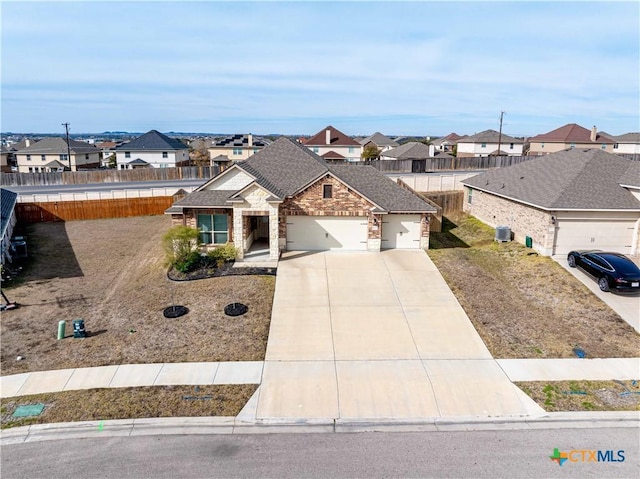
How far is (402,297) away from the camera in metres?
18.9

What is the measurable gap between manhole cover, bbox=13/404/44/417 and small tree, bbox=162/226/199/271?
10104 mm

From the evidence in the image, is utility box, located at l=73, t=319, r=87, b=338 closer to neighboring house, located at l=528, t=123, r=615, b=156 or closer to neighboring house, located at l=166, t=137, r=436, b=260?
neighboring house, located at l=166, t=137, r=436, b=260

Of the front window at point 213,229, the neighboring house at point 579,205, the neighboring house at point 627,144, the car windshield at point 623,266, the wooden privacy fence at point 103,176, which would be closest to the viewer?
the car windshield at point 623,266

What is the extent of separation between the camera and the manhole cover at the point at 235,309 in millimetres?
17384

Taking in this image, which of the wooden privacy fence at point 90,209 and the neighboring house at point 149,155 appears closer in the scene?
the wooden privacy fence at point 90,209

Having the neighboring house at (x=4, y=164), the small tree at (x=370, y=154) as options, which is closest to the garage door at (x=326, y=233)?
the small tree at (x=370, y=154)

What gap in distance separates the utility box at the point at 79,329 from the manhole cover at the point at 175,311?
283 centimetres

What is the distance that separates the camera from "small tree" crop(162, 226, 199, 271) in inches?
867

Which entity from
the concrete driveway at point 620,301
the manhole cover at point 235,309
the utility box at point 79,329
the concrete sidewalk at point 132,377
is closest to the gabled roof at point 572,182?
the concrete driveway at point 620,301

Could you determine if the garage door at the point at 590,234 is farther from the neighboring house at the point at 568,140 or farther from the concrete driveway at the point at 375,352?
the neighboring house at the point at 568,140

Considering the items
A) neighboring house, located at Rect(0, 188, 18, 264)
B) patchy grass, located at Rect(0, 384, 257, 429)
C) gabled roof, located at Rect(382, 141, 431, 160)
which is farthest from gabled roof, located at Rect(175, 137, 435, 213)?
gabled roof, located at Rect(382, 141, 431, 160)

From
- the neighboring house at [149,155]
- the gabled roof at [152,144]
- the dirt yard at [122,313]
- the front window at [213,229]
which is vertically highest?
the gabled roof at [152,144]

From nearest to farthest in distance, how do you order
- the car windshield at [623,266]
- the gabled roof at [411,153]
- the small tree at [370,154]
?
the car windshield at [623,266], the gabled roof at [411,153], the small tree at [370,154]

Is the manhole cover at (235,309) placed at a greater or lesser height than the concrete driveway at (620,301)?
lesser
